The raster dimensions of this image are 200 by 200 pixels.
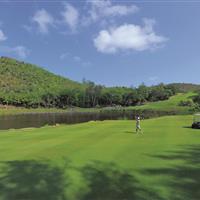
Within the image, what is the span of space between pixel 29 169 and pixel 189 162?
9.82 meters

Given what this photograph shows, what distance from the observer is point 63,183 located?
18531 millimetres

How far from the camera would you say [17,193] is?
17.3 metres

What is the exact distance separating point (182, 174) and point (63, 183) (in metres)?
6.43

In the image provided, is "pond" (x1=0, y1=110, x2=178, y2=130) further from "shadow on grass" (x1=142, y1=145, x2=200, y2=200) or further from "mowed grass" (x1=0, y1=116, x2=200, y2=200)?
"shadow on grass" (x1=142, y1=145, x2=200, y2=200)

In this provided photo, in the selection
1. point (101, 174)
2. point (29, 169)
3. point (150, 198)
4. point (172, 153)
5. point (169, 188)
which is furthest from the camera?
point (172, 153)

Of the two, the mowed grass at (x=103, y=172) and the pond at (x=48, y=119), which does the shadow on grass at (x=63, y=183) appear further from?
the pond at (x=48, y=119)

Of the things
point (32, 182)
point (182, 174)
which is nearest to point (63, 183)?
point (32, 182)

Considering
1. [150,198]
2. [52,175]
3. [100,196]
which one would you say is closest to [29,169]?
[52,175]

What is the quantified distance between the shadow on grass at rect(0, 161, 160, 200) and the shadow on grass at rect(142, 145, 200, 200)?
4.01ft

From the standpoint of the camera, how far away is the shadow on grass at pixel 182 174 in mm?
16375

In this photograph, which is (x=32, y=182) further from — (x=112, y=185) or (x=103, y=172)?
(x=112, y=185)

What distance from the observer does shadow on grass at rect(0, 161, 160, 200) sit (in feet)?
54.5

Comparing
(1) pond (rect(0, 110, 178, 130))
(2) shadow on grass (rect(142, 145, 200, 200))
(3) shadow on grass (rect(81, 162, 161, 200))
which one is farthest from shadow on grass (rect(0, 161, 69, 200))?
(1) pond (rect(0, 110, 178, 130))

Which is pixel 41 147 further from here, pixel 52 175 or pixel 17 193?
pixel 17 193
